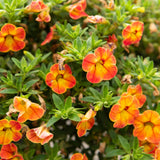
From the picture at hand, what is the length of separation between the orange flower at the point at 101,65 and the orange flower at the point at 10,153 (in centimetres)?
43

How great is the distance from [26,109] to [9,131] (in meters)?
0.14

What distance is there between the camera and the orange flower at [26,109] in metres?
1.00

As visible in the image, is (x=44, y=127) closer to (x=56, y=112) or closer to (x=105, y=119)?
(x=56, y=112)

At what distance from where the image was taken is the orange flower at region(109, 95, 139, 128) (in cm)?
104

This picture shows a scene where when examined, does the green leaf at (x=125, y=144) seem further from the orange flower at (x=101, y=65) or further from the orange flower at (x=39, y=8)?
the orange flower at (x=39, y=8)

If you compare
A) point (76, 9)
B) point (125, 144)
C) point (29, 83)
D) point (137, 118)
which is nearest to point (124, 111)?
point (137, 118)

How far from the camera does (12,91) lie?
1102 mm

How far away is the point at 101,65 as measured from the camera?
43.8 inches

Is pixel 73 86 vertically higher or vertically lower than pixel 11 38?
lower

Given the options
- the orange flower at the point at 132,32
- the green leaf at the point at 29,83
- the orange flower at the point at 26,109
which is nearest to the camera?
the orange flower at the point at 26,109

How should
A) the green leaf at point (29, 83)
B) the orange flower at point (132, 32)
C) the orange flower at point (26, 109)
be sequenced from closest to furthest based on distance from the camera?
the orange flower at point (26, 109), the green leaf at point (29, 83), the orange flower at point (132, 32)

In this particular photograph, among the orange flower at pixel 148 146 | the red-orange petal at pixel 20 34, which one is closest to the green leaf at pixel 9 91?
the red-orange petal at pixel 20 34

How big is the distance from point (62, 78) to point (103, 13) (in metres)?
0.53

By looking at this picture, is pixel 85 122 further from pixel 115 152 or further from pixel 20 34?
pixel 20 34
